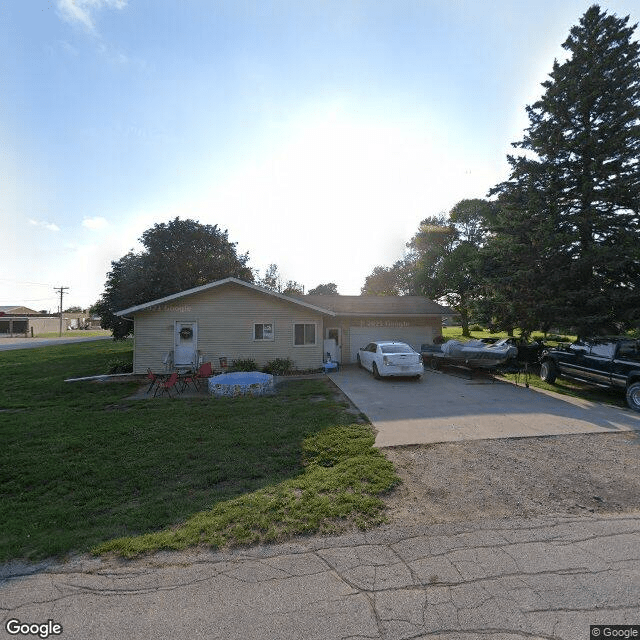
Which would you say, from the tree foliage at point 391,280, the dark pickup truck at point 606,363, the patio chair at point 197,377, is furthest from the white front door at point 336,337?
the tree foliage at point 391,280

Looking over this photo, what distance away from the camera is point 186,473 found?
5383 mm

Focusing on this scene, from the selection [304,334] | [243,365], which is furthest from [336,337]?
[243,365]

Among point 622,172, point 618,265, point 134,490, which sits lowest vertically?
point 134,490

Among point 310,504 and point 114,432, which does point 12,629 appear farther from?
point 114,432

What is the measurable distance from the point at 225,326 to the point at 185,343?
187 cm

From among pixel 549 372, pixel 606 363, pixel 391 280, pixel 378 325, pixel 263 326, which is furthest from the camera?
pixel 391 280

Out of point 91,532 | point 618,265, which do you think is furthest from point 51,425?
point 618,265

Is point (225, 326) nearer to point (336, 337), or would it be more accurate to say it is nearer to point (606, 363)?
point (336, 337)

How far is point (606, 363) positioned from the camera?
1024 centimetres

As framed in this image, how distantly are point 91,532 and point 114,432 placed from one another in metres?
4.08

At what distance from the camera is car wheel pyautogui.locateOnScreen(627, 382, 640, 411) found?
360 inches

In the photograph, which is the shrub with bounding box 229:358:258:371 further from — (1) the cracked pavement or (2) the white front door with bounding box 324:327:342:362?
(1) the cracked pavement

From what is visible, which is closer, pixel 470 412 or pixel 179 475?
pixel 179 475

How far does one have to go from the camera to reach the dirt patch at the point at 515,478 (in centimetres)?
416
